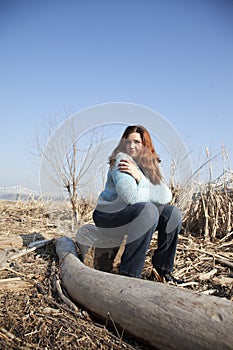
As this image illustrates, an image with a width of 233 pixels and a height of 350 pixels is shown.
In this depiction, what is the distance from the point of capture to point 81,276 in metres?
1.91

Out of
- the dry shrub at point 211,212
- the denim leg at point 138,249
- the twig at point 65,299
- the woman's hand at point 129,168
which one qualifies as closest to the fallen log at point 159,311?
the twig at point 65,299

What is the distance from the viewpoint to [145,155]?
2.44m

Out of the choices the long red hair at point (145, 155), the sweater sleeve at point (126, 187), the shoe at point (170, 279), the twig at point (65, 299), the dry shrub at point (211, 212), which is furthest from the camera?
the dry shrub at point (211, 212)

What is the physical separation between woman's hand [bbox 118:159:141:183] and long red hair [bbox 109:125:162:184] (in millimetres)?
144

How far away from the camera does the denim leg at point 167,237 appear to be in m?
2.26

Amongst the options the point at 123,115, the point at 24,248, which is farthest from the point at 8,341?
the point at 123,115

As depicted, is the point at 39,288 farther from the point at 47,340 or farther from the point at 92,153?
the point at 92,153

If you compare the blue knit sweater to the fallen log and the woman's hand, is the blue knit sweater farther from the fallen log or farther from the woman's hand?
the fallen log

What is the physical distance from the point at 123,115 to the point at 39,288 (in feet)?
5.28

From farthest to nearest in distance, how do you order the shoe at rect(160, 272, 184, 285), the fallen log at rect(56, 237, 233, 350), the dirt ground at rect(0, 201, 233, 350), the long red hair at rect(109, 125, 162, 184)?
the long red hair at rect(109, 125, 162, 184) → the shoe at rect(160, 272, 184, 285) → the dirt ground at rect(0, 201, 233, 350) → the fallen log at rect(56, 237, 233, 350)

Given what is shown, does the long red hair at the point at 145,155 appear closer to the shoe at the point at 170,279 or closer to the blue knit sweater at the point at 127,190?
the blue knit sweater at the point at 127,190

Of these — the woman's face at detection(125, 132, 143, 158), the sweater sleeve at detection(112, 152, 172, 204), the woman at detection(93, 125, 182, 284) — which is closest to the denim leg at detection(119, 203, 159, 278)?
the woman at detection(93, 125, 182, 284)

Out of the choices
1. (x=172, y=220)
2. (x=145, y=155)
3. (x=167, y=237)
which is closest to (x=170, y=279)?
(x=167, y=237)

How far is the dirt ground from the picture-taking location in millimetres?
1479
